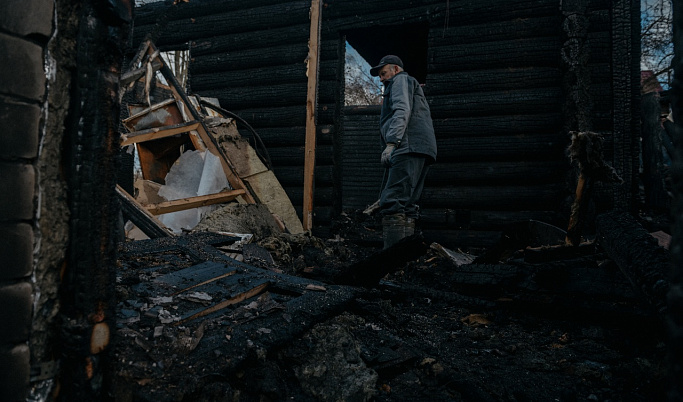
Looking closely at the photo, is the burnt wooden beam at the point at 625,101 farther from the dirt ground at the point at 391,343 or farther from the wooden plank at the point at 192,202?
the wooden plank at the point at 192,202

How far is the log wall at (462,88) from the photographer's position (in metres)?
5.01

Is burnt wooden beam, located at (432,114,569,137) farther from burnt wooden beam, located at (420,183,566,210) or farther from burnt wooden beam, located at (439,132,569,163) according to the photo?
burnt wooden beam, located at (420,183,566,210)

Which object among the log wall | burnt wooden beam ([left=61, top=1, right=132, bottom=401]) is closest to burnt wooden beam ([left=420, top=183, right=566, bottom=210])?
the log wall

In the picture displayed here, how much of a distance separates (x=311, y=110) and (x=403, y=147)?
205 cm

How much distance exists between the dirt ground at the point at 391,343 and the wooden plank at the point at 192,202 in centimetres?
150

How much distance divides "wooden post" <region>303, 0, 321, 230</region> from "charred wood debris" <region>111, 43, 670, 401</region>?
1.93 metres

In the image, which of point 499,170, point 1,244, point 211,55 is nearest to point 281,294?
point 1,244

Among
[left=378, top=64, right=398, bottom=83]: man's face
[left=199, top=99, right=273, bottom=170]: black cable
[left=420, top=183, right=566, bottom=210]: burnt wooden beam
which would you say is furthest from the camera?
[left=199, top=99, right=273, bottom=170]: black cable

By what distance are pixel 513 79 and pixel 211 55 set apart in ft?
14.7

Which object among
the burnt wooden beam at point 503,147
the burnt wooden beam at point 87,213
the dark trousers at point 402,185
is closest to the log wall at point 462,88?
the burnt wooden beam at point 503,147

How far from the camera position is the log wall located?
501cm

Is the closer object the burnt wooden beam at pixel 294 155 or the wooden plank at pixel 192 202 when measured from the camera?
the wooden plank at pixel 192 202

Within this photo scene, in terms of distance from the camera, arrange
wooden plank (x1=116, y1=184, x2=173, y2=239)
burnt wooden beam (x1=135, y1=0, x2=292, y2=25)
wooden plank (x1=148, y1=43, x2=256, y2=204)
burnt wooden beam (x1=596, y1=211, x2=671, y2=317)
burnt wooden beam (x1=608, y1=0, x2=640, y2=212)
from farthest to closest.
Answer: burnt wooden beam (x1=135, y1=0, x2=292, y2=25), wooden plank (x1=148, y1=43, x2=256, y2=204), burnt wooden beam (x1=608, y1=0, x2=640, y2=212), wooden plank (x1=116, y1=184, x2=173, y2=239), burnt wooden beam (x1=596, y1=211, x2=671, y2=317)

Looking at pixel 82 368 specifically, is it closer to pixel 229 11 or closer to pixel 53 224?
pixel 53 224
